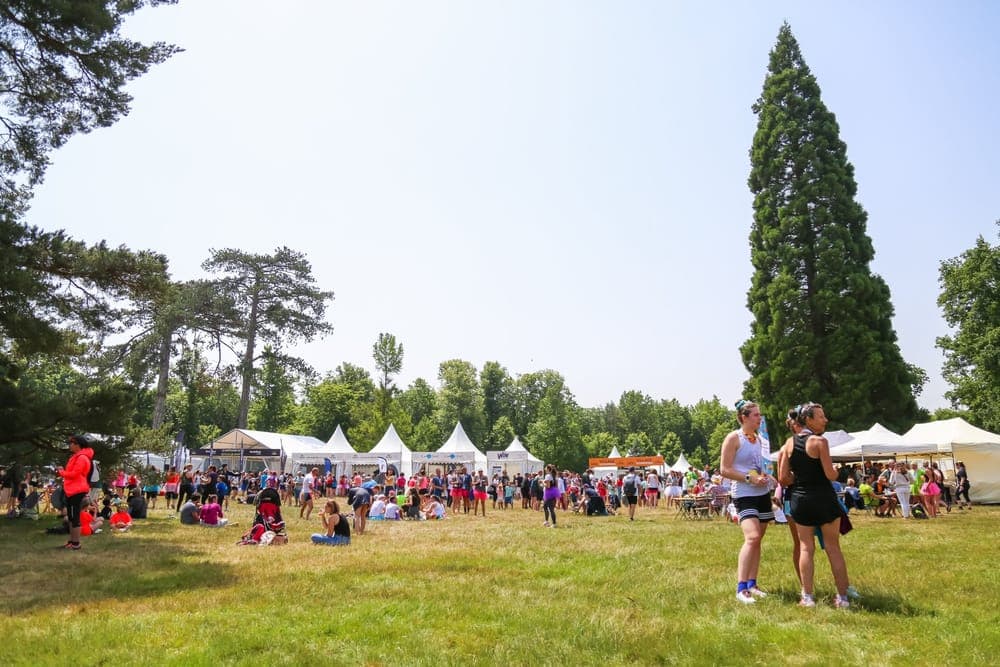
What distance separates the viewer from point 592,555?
8906mm

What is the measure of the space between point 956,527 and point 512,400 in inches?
2696

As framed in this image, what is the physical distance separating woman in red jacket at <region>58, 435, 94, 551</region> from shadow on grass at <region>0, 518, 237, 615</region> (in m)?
0.40

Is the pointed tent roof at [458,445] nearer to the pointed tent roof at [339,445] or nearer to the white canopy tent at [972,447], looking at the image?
the pointed tent roof at [339,445]

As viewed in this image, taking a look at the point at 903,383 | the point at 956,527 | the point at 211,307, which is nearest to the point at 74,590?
the point at 956,527

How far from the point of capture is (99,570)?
8.14 metres

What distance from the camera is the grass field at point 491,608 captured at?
162 inches

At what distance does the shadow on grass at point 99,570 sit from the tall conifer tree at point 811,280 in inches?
1058

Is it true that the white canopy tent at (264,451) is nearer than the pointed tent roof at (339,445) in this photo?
Yes

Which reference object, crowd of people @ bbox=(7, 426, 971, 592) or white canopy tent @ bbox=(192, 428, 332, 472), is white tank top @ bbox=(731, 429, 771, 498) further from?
white canopy tent @ bbox=(192, 428, 332, 472)

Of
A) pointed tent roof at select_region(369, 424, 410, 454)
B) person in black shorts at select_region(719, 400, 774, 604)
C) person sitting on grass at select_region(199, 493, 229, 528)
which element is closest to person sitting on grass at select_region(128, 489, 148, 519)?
person sitting on grass at select_region(199, 493, 229, 528)

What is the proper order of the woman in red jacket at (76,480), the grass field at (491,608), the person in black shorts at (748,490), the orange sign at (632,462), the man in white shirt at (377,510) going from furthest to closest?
the orange sign at (632,462) → the man in white shirt at (377,510) → the woman in red jacket at (76,480) → the person in black shorts at (748,490) → the grass field at (491,608)

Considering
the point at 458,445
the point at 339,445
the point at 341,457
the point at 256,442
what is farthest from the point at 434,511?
the point at 256,442

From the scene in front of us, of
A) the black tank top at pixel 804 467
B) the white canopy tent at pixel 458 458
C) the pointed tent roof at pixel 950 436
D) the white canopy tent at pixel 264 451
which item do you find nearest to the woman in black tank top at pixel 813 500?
the black tank top at pixel 804 467

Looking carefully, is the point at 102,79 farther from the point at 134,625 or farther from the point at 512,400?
the point at 512,400
